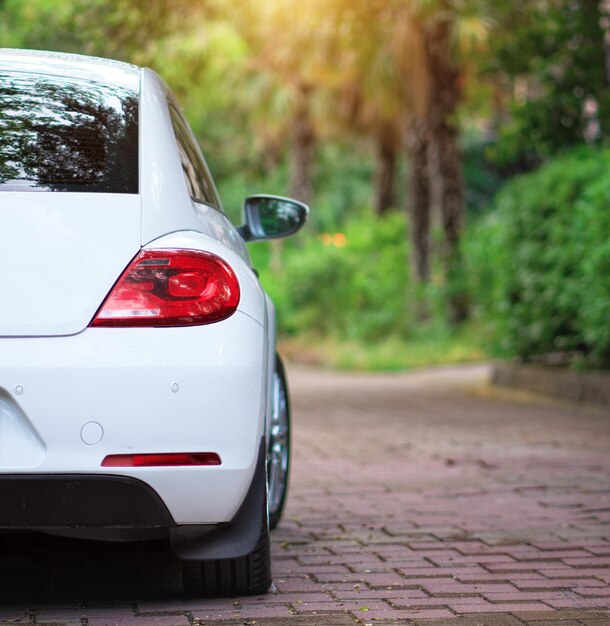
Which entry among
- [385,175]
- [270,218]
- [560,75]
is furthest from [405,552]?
[385,175]

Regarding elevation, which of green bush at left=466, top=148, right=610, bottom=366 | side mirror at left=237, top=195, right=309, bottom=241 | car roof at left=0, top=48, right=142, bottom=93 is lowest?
green bush at left=466, top=148, right=610, bottom=366

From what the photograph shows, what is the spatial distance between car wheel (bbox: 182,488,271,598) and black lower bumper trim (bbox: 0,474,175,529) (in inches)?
18.8

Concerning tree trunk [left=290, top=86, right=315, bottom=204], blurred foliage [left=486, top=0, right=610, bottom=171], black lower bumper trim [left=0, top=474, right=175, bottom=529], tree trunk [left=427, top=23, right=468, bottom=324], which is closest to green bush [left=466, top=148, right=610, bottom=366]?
blurred foliage [left=486, top=0, right=610, bottom=171]

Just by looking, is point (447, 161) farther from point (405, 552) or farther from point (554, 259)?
point (405, 552)

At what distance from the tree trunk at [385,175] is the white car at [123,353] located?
23.8m

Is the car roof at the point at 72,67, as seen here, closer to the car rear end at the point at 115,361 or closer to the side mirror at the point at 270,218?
the car rear end at the point at 115,361

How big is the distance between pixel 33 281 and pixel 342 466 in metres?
4.47

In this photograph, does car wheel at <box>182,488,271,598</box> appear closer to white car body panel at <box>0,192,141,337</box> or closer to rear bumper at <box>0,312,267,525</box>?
rear bumper at <box>0,312,267,525</box>

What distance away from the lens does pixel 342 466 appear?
26.8ft

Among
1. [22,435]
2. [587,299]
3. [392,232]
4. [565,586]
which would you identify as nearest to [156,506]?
[22,435]

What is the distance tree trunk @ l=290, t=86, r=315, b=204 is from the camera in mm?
32094

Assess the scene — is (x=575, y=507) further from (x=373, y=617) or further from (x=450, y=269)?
(x=450, y=269)

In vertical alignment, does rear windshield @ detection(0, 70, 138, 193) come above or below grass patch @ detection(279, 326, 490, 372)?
above

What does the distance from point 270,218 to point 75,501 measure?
2.03 m
